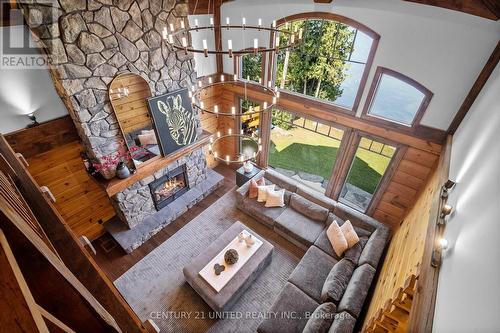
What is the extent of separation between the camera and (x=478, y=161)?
183 cm

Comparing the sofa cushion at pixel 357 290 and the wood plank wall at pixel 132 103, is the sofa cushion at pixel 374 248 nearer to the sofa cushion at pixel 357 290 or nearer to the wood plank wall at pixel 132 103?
the sofa cushion at pixel 357 290

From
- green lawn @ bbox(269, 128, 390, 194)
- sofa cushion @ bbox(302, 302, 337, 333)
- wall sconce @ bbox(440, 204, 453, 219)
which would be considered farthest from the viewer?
green lawn @ bbox(269, 128, 390, 194)

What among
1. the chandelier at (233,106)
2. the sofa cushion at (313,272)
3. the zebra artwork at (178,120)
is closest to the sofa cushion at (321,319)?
the sofa cushion at (313,272)

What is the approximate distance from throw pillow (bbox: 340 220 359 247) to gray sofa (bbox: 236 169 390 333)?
0.34 ft

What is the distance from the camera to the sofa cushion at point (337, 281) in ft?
11.1

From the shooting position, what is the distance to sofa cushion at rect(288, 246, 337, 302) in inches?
145

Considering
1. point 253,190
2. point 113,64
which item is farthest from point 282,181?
point 113,64

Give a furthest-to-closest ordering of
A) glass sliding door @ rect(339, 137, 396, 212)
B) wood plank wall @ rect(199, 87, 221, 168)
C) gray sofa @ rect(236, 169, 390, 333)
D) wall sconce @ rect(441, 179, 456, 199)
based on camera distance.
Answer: wood plank wall @ rect(199, 87, 221, 168), glass sliding door @ rect(339, 137, 396, 212), gray sofa @ rect(236, 169, 390, 333), wall sconce @ rect(441, 179, 456, 199)

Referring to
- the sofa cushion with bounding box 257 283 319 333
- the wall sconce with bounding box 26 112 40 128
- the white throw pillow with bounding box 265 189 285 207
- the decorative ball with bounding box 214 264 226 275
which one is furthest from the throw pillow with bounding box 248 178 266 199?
the wall sconce with bounding box 26 112 40 128

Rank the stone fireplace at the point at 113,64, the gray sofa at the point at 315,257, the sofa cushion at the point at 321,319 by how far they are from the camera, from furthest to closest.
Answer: the gray sofa at the point at 315,257 → the stone fireplace at the point at 113,64 → the sofa cushion at the point at 321,319

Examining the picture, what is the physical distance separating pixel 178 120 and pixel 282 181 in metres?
2.60

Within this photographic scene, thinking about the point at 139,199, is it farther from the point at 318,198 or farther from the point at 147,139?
the point at 318,198

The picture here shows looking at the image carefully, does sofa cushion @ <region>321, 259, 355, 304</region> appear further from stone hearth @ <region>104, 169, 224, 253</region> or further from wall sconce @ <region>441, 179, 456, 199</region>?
stone hearth @ <region>104, 169, 224, 253</region>

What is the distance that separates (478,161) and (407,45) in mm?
2408
